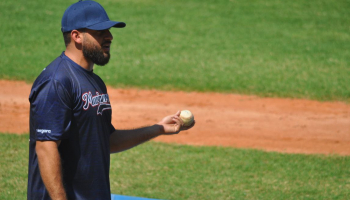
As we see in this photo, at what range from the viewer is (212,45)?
44.3ft

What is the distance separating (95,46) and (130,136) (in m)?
0.83

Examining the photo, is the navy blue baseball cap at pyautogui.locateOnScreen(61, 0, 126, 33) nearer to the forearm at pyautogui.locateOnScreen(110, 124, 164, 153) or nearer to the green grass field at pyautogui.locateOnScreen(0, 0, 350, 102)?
the forearm at pyautogui.locateOnScreen(110, 124, 164, 153)

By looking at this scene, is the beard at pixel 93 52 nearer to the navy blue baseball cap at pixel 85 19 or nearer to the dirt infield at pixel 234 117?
the navy blue baseball cap at pixel 85 19

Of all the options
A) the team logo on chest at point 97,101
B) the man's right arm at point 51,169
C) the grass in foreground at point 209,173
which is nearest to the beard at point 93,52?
the team logo on chest at point 97,101

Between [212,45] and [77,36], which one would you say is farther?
[212,45]

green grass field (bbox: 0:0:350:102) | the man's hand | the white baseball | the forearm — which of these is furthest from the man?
green grass field (bbox: 0:0:350:102)

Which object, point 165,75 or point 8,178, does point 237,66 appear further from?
point 8,178

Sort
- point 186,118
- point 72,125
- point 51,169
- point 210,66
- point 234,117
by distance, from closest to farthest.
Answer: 1. point 51,169
2. point 72,125
3. point 186,118
4. point 234,117
5. point 210,66

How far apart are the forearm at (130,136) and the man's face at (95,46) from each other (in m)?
0.68

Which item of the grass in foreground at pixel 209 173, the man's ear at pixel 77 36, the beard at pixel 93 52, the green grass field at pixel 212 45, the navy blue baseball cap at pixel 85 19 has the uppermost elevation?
the navy blue baseball cap at pixel 85 19

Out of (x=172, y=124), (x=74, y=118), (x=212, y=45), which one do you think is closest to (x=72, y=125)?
(x=74, y=118)

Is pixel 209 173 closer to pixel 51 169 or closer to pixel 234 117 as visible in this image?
pixel 234 117

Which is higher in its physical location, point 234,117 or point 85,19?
point 85,19

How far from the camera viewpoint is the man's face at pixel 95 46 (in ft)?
10.4
